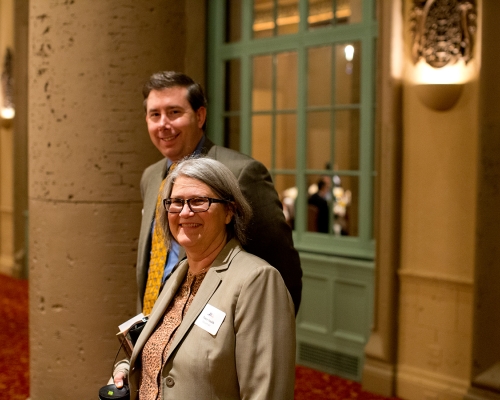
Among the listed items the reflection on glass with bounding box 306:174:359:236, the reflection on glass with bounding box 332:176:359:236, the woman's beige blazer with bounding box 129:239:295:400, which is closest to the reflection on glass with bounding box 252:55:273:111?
the reflection on glass with bounding box 306:174:359:236

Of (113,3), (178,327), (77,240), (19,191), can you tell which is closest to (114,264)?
(77,240)

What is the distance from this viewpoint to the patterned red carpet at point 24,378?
14.6 ft

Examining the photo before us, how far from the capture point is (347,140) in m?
5.00

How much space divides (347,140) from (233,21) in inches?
60.1

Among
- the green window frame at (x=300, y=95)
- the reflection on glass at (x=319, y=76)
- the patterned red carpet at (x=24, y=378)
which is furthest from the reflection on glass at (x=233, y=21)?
the patterned red carpet at (x=24, y=378)

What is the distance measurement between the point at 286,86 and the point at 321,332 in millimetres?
1923

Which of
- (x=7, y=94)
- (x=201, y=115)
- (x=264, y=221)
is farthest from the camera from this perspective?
(x=7, y=94)

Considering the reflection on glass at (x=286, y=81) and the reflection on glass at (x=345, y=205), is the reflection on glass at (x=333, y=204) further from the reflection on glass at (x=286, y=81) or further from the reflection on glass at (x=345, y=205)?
the reflection on glass at (x=286, y=81)

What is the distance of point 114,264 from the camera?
11.4 ft

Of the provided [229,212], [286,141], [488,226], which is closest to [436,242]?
[488,226]

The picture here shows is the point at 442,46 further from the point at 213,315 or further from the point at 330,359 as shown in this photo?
the point at 213,315

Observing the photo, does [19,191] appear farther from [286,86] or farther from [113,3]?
[113,3]

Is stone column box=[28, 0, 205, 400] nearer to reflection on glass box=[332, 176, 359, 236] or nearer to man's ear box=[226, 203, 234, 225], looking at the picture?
man's ear box=[226, 203, 234, 225]

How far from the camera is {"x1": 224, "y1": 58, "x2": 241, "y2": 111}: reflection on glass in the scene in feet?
18.7
